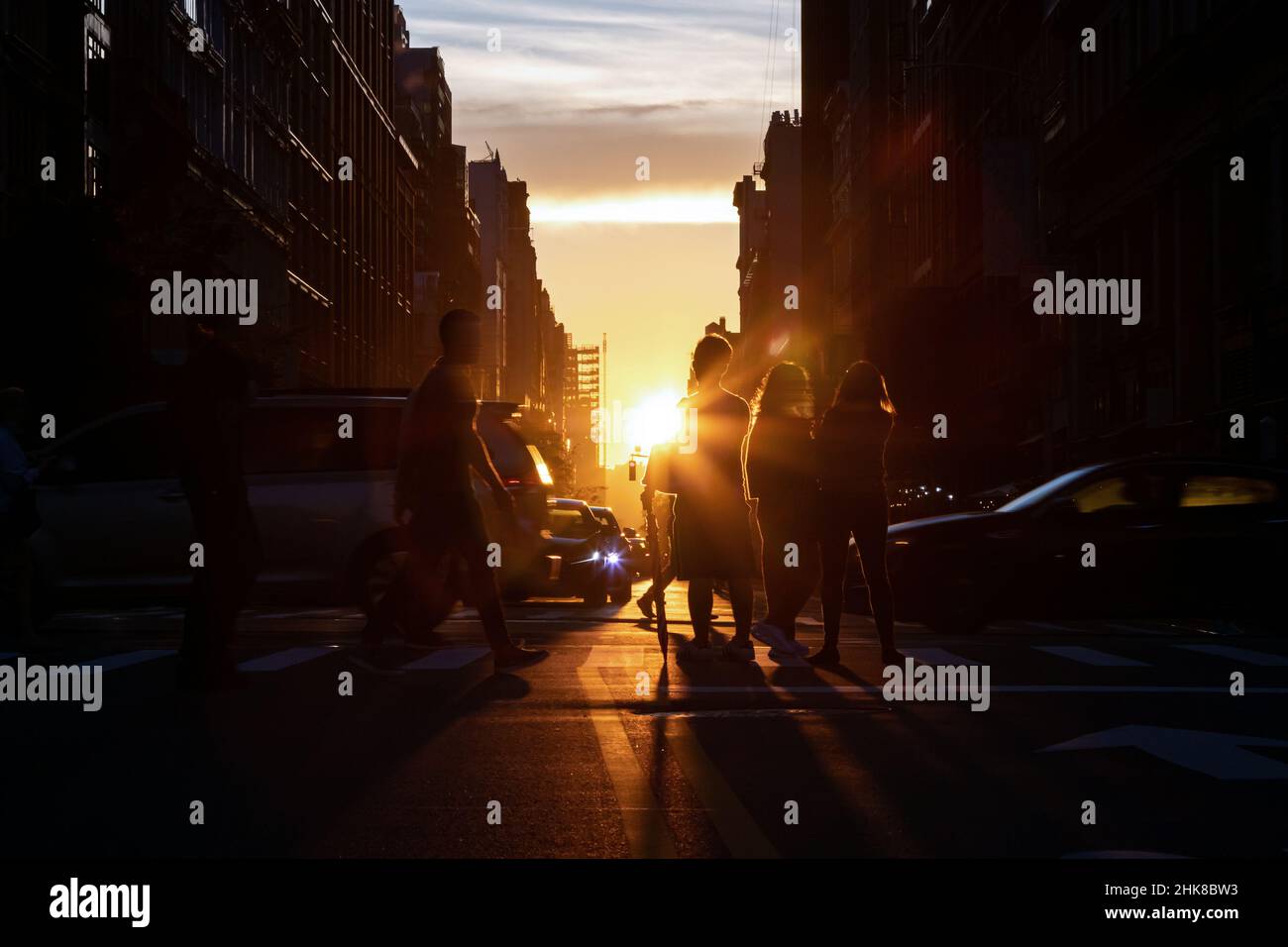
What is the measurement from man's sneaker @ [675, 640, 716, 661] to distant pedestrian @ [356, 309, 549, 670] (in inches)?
43.2

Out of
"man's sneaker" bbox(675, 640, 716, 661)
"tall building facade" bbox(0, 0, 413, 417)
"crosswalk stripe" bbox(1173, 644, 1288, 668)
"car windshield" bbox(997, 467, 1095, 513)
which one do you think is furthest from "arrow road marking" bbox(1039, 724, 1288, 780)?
"car windshield" bbox(997, 467, 1095, 513)

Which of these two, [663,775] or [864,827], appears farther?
[663,775]

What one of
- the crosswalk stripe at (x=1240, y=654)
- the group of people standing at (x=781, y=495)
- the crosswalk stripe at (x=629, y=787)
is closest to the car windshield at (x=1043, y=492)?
the crosswalk stripe at (x=1240, y=654)

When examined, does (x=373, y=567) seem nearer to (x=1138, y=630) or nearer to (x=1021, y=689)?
(x=1021, y=689)

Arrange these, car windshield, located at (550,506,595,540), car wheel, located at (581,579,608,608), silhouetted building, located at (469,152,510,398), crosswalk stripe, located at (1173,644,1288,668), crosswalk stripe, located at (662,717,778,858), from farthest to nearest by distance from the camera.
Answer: silhouetted building, located at (469,152,510,398) < car windshield, located at (550,506,595,540) < car wheel, located at (581,579,608,608) < crosswalk stripe, located at (1173,644,1288,668) < crosswalk stripe, located at (662,717,778,858)

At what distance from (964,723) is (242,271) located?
5114 cm

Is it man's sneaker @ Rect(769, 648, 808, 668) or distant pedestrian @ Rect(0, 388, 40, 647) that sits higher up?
distant pedestrian @ Rect(0, 388, 40, 647)

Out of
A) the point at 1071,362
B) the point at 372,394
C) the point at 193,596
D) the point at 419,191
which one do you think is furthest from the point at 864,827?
the point at 419,191

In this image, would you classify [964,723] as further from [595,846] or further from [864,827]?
[595,846]

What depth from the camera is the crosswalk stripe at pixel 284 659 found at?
10.9m

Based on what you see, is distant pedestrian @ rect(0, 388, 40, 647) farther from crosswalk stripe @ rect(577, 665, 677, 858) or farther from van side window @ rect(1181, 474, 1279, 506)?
van side window @ rect(1181, 474, 1279, 506)

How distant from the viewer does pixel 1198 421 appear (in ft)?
124

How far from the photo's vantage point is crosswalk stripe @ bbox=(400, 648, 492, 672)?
10.9m

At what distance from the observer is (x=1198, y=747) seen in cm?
787
